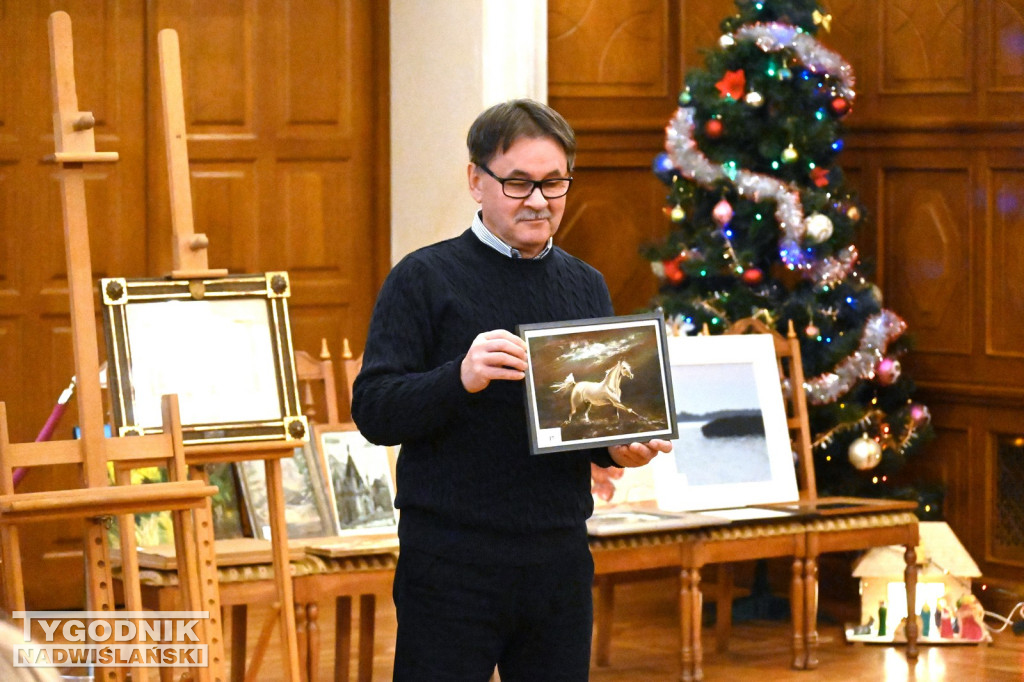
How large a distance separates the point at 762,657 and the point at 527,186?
3.54 metres

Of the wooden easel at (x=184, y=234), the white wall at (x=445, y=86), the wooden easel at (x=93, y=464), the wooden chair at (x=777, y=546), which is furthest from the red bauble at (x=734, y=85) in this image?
the wooden easel at (x=93, y=464)

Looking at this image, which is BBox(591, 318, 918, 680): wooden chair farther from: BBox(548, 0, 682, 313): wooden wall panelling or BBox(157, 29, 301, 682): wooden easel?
BBox(157, 29, 301, 682): wooden easel

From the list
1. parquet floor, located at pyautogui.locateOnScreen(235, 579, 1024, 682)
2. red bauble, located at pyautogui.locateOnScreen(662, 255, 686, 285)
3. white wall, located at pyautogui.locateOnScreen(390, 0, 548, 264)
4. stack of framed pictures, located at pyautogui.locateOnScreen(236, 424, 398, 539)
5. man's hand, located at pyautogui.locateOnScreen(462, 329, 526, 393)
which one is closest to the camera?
man's hand, located at pyautogui.locateOnScreen(462, 329, 526, 393)

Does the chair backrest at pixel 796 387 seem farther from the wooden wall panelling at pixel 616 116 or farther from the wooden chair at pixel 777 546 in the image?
the wooden wall panelling at pixel 616 116

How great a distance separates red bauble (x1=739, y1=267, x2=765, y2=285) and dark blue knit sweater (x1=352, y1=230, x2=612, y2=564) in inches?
140

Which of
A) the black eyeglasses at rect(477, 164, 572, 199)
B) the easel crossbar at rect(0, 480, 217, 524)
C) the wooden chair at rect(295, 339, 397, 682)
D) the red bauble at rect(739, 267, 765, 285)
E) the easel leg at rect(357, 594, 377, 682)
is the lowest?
the easel leg at rect(357, 594, 377, 682)

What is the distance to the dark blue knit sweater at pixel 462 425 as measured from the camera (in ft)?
8.25

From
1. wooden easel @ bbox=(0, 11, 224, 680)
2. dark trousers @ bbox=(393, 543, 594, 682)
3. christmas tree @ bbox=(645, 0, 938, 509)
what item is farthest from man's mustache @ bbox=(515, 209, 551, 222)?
christmas tree @ bbox=(645, 0, 938, 509)

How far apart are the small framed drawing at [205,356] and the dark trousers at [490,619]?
4.38 ft

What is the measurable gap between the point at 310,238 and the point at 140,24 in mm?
1112

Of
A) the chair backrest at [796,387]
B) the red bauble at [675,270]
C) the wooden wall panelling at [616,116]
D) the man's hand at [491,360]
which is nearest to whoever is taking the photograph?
the man's hand at [491,360]

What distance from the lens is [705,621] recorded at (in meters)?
6.33

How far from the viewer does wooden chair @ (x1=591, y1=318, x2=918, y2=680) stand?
16.9 ft

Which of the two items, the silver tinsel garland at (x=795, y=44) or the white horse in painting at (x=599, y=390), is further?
the silver tinsel garland at (x=795, y=44)
